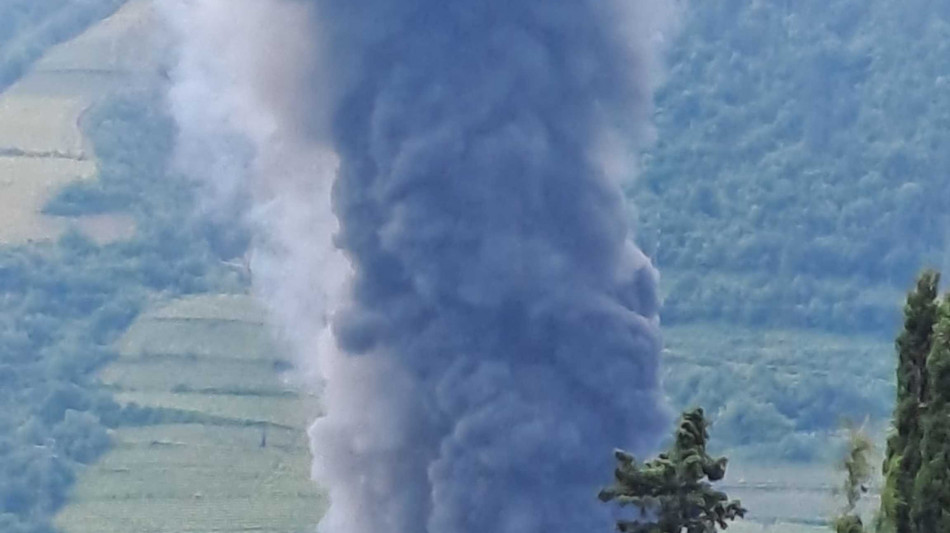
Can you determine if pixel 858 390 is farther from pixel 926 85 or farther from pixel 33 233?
pixel 33 233

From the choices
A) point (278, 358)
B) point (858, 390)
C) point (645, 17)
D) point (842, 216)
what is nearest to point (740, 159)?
point (842, 216)

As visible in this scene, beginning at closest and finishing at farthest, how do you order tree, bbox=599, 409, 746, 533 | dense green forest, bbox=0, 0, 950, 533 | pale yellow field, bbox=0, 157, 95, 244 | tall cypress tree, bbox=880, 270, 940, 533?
tall cypress tree, bbox=880, 270, 940, 533, tree, bbox=599, 409, 746, 533, dense green forest, bbox=0, 0, 950, 533, pale yellow field, bbox=0, 157, 95, 244

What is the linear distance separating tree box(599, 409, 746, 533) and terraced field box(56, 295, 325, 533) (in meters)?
50.3

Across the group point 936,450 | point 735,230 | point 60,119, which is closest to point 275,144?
point 936,450

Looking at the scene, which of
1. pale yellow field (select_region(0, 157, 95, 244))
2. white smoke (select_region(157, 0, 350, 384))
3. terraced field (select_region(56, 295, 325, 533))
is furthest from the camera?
pale yellow field (select_region(0, 157, 95, 244))

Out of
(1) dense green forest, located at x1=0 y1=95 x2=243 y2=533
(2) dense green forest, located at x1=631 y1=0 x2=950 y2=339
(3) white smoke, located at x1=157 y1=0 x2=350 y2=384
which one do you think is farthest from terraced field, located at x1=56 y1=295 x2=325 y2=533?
(3) white smoke, located at x1=157 y1=0 x2=350 y2=384

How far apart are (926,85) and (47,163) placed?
37.4m

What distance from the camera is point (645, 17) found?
127 ft

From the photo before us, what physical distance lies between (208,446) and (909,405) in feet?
189

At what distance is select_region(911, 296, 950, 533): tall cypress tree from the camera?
64.4ft

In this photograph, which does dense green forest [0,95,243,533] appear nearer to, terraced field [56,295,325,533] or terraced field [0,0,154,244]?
terraced field [0,0,154,244]

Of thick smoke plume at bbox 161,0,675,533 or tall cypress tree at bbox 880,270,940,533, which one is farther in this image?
thick smoke plume at bbox 161,0,675,533

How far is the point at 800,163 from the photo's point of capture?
95312 millimetres

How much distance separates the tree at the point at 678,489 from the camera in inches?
819
